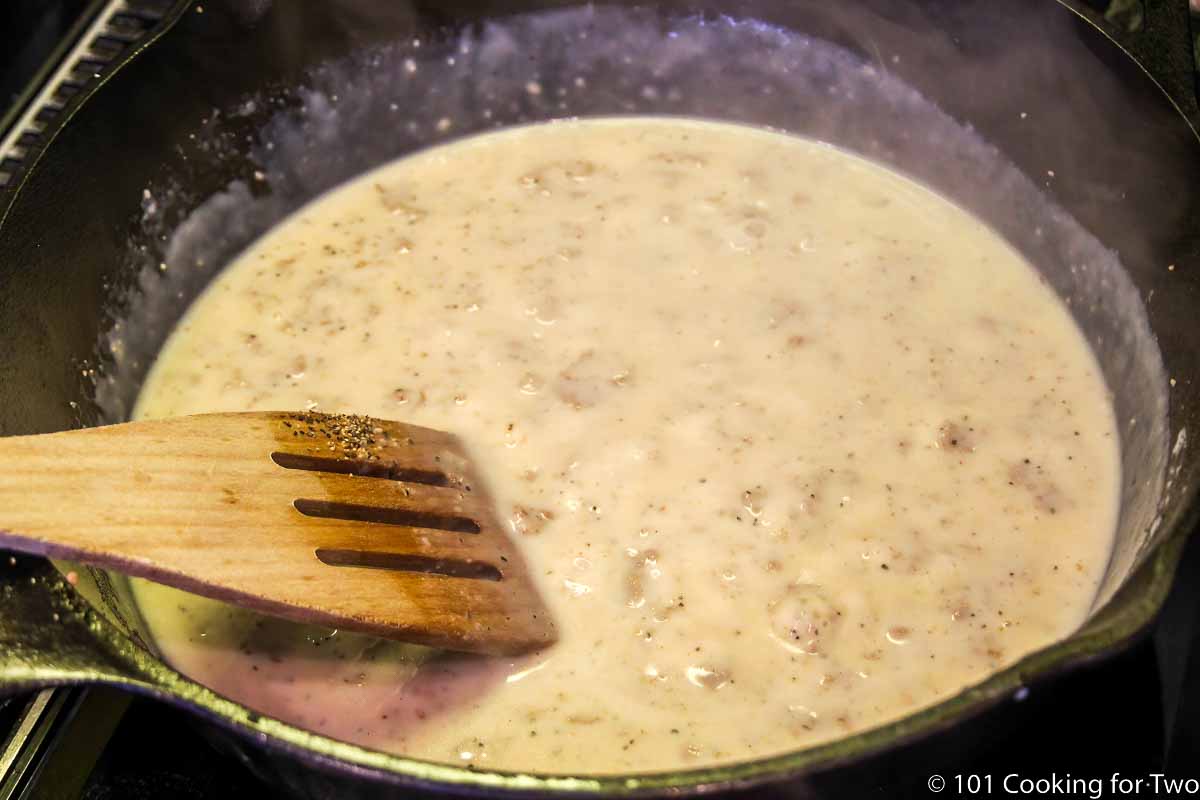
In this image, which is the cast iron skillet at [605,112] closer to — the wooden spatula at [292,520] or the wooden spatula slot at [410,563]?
the wooden spatula at [292,520]

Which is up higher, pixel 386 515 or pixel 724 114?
pixel 724 114

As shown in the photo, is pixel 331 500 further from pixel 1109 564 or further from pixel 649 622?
pixel 1109 564

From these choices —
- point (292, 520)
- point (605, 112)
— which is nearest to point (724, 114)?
point (605, 112)

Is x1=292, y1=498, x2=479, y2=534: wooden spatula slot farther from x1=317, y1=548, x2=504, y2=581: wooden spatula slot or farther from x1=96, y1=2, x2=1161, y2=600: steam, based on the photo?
x1=96, y1=2, x2=1161, y2=600: steam

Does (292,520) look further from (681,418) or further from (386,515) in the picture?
(681,418)

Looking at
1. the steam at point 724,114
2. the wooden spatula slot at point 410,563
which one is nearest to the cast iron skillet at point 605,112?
the steam at point 724,114

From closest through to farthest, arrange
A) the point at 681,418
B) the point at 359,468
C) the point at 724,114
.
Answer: the point at 359,468 → the point at 681,418 → the point at 724,114

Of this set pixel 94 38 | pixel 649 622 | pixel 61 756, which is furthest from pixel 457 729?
pixel 94 38
